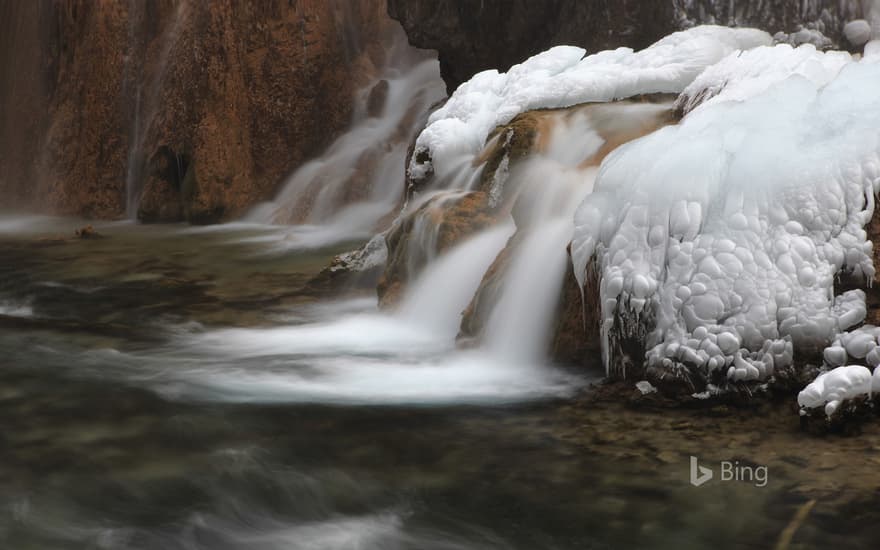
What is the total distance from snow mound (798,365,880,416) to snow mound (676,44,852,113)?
1.72 metres

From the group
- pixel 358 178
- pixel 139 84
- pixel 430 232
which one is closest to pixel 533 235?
pixel 430 232

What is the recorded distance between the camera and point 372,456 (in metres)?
3.21

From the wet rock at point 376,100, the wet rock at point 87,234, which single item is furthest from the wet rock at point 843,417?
the wet rock at point 376,100

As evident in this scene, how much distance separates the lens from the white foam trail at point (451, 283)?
5.03m

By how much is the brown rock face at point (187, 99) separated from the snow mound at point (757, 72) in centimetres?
658

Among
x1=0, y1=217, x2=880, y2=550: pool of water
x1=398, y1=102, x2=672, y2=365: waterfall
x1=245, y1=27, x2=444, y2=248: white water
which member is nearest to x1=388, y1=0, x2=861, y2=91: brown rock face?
x1=245, y1=27, x2=444, y2=248: white water

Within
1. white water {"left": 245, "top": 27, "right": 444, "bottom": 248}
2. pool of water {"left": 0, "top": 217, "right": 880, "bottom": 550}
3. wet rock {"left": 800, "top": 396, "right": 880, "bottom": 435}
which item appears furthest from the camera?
white water {"left": 245, "top": 27, "right": 444, "bottom": 248}

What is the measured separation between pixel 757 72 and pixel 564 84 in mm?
1343

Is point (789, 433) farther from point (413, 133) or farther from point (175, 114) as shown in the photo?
point (175, 114)

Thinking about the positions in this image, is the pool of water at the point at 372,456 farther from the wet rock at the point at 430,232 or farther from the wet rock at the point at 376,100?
the wet rock at the point at 376,100

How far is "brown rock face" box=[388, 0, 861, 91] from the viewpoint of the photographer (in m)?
7.91

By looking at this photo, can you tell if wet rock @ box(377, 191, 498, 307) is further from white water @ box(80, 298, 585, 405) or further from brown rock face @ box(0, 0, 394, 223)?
brown rock face @ box(0, 0, 394, 223)

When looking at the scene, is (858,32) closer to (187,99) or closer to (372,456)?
(372,456)

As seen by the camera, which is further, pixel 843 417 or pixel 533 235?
pixel 533 235
